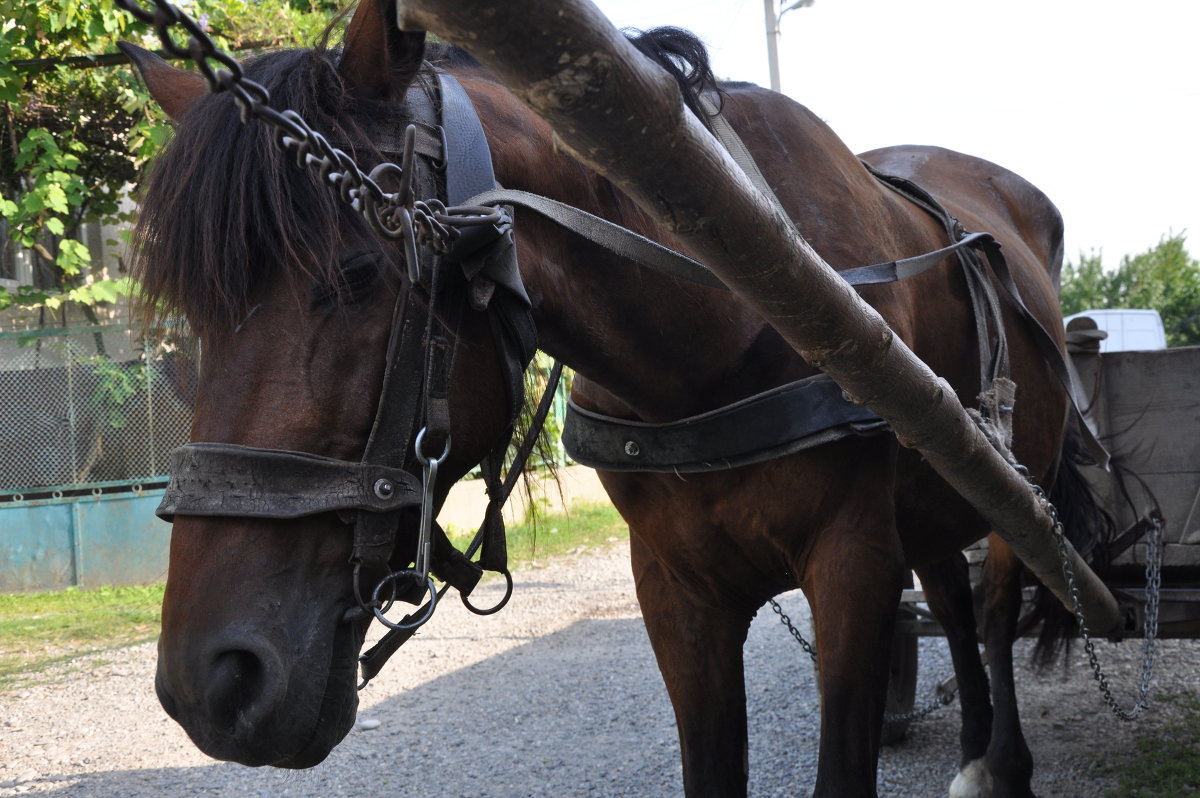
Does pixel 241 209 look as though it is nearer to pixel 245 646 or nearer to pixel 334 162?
pixel 334 162

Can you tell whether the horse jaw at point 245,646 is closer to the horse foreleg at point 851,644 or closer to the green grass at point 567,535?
the horse foreleg at point 851,644

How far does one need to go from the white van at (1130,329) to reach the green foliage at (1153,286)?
16.2 meters

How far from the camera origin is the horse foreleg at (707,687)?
2.12m

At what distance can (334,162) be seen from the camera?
4.00 feet

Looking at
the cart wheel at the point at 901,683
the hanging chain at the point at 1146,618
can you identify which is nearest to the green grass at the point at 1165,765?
the hanging chain at the point at 1146,618

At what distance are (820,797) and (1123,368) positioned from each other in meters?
2.30

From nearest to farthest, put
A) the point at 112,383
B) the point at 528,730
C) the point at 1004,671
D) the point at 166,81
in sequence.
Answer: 1. the point at 166,81
2. the point at 1004,671
3. the point at 528,730
4. the point at 112,383

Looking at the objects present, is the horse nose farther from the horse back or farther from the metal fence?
the metal fence

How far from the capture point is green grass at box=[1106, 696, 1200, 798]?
3.14m

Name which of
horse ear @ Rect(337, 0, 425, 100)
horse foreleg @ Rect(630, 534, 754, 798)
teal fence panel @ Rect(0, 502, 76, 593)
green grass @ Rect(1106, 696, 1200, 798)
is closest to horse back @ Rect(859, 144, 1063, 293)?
green grass @ Rect(1106, 696, 1200, 798)

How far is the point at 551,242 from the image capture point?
1.67m

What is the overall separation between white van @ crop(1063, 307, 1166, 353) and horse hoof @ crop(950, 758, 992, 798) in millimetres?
8322

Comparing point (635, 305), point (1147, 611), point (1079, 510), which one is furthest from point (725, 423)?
point (1079, 510)

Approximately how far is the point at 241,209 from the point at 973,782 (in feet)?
9.90
